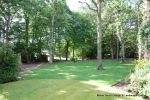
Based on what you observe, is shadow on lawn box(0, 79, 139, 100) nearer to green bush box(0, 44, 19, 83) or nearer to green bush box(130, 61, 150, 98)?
green bush box(130, 61, 150, 98)

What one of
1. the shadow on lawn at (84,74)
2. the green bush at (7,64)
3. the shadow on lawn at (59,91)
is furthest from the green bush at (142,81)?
the green bush at (7,64)

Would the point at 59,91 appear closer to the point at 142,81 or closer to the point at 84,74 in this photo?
the point at 142,81

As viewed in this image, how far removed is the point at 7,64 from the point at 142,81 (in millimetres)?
9371

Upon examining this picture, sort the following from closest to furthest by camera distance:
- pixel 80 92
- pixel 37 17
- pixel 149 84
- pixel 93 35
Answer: pixel 149 84, pixel 80 92, pixel 37 17, pixel 93 35

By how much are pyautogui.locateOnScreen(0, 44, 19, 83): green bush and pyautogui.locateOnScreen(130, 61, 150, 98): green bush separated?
27.1ft

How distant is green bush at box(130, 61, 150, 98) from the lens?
1169 cm

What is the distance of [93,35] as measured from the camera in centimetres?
4425

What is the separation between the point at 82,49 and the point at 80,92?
32.3m

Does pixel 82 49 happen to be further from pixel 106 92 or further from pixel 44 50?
pixel 106 92

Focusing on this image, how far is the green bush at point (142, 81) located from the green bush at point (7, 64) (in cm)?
825

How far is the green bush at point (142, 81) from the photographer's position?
38.3ft

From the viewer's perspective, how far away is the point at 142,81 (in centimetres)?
1216

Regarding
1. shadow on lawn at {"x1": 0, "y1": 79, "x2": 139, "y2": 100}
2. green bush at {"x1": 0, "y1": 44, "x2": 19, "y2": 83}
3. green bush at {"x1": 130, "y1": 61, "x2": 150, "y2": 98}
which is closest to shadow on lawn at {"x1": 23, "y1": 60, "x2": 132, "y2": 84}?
green bush at {"x1": 0, "y1": 44, "x2": 19, "y2": 83}

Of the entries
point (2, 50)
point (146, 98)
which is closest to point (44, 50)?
point (2, 50)
